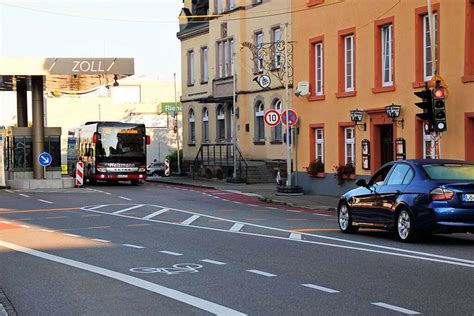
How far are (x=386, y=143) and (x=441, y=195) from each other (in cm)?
1492

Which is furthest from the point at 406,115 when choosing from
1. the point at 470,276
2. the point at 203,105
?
the point at 203,105

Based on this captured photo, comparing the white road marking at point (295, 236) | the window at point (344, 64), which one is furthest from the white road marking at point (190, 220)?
the window at point (344, 64)

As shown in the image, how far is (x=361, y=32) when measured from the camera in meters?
31.0

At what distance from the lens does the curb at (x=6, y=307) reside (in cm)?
939

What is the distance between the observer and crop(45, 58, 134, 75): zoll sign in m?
40.5

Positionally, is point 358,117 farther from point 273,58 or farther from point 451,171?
point 451,171

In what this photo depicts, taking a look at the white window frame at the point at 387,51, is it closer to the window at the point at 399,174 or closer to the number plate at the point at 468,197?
the window at the point at 399,174

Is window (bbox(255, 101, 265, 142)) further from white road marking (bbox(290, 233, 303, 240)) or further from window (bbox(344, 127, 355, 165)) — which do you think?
white road marking (bbox(290, 233, 303, 240))

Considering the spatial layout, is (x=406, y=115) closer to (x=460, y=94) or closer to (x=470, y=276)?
(x=460, y=94)

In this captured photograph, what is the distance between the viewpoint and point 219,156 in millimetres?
50406

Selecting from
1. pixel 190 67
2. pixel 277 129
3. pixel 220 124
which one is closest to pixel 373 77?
pixel 277 129

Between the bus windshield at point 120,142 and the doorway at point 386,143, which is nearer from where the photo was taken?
the doorway at point 386,143

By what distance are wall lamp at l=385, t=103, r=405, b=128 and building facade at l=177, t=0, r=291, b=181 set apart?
10629 mm

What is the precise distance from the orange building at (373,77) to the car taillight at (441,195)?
33.1 ft
